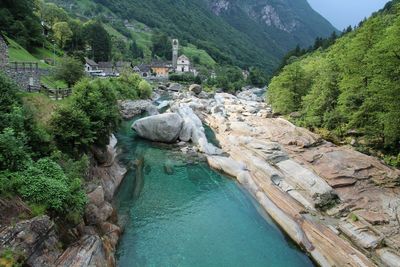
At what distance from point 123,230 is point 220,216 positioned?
8.88m

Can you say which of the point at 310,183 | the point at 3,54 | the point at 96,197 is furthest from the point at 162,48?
the point at 96,197

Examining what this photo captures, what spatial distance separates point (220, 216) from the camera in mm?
29031

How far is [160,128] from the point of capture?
47469 mm

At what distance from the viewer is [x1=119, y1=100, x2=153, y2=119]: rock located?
62844 mm

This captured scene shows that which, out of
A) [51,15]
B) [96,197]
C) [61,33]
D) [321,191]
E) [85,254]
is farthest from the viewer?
[51,15]

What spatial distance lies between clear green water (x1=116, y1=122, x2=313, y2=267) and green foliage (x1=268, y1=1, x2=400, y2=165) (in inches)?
612

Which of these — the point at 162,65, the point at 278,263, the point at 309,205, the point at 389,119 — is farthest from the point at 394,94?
the point at 162,65

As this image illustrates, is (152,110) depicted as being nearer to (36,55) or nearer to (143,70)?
(36,55)

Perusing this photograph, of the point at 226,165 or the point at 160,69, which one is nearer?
the point at 226,165

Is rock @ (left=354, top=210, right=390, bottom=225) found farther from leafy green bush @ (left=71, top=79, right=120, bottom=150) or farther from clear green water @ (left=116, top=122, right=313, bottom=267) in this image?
leafy green bush @ (left=71, top=79, right=120, bottom=150)

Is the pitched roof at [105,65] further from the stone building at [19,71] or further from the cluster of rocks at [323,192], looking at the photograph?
the cluster of rocks at [323,192]

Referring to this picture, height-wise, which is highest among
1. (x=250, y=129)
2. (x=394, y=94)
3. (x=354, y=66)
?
(x=354, y=66)

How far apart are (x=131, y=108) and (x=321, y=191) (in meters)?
45.8

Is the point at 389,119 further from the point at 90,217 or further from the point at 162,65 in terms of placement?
the point at 162,65
